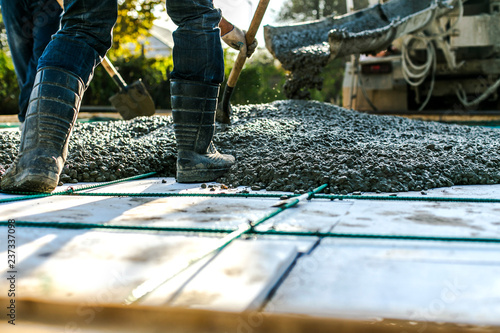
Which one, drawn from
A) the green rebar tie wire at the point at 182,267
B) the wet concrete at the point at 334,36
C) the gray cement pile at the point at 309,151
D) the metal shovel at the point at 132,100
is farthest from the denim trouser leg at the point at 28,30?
Answer: the green rebar tie wire at the point at 182,267

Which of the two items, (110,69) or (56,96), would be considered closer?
(56,96)

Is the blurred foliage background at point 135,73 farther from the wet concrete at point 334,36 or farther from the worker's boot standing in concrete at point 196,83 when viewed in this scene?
the worker's boot standing in concrete at point 196,83

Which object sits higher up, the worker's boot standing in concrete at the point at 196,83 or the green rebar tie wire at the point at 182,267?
the worker's boot standing in concrete at the point at 196,83

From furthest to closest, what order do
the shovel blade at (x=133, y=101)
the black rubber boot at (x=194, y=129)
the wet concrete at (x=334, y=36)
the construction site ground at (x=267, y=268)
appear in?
the shovel blade at (x=133, y=101) → the wet concrete at (x=334, y=36) → the black rubber boot at (x=194, y=129) → the construction site ground at (x=267, y=268)

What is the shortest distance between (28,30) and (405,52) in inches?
169

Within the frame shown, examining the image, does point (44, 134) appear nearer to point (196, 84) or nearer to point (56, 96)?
point (56, 96)

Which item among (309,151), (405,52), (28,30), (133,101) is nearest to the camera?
(309,151)

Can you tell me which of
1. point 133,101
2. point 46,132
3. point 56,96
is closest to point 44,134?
point 46,132

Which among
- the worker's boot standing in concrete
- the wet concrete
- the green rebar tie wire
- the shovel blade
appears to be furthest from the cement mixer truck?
the green rebar tie wire

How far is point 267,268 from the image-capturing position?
1.00 metres

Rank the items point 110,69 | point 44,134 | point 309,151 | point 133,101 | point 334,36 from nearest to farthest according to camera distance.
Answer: point 44,134
point 309,151
point 334,36
point 110,69
point 133,101

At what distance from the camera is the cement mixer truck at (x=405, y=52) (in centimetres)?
423

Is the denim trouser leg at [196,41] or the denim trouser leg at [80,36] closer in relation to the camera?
the denim trouser leg at [80,36]

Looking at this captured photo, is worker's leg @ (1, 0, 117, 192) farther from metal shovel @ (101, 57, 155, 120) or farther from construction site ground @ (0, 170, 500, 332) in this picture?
metal shovel @ (101, 57, 155, 120)
